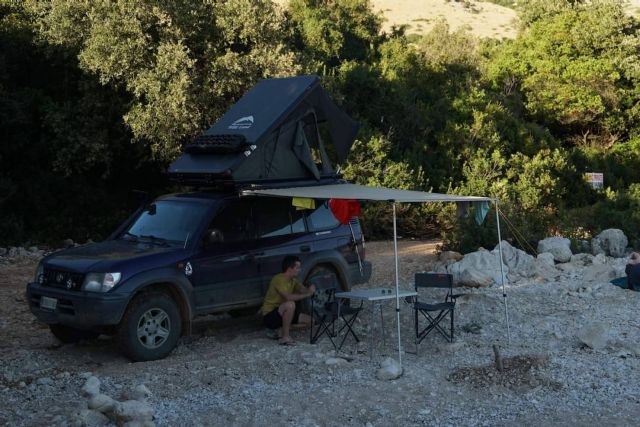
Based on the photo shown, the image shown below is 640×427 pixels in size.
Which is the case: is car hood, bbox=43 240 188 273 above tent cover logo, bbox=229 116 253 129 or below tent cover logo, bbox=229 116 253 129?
below

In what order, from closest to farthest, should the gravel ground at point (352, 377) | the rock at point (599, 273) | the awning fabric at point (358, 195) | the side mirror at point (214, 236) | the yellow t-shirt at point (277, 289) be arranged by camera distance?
the gravel ground at point (352, 377)
the awning fabric at point (358, 195)
the side mirror at point (214, 236)
the yellow t-shirt at point (277, 289)
the rock at point (599, 273)

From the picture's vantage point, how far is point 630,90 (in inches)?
1289

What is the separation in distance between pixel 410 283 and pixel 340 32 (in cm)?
2207

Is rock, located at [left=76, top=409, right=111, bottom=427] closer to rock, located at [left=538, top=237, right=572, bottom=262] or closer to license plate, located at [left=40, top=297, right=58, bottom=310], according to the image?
license plate, located at [left=40, top=297, right=58, bottom=310]

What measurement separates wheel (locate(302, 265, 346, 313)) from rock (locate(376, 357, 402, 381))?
226cm

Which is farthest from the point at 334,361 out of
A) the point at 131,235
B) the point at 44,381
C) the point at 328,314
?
the point at 131,235

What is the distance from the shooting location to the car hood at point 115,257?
7.97m

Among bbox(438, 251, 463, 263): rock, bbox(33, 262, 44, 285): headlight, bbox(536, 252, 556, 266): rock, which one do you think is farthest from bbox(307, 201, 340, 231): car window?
bbox(438, 251, 463, 263): rock

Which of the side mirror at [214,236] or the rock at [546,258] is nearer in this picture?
the side mirror at [214,236]

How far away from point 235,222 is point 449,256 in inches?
331

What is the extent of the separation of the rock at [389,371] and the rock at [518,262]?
757cm

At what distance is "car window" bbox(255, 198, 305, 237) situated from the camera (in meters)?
9.37

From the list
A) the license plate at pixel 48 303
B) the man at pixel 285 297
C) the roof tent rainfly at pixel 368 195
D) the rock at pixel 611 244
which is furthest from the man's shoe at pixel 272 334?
the rock at pixel 611 244

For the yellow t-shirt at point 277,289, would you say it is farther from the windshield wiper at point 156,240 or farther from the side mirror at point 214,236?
the windshield wiper at point 156,240
